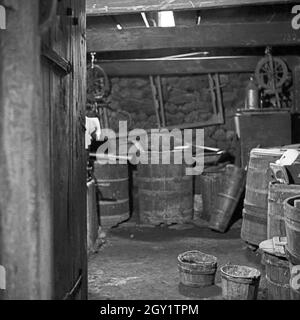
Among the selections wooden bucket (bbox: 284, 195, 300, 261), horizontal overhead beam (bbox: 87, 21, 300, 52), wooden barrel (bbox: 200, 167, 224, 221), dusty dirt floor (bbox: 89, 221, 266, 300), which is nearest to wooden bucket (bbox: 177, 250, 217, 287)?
dusty dirt floor (bbox: 89, 221, 266, 300)

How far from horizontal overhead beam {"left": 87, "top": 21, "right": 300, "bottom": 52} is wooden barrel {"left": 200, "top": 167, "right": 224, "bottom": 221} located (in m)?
2.40

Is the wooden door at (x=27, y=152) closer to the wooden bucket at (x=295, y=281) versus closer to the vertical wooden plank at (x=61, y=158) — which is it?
the vertical wooden plank at (x=61, y=158)

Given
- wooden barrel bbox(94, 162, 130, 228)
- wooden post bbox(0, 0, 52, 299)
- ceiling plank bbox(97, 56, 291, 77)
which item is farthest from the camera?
ceiling plank bbox(97, 56, 291, 77)

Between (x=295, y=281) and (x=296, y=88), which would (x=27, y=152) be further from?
(x=296, y=88)

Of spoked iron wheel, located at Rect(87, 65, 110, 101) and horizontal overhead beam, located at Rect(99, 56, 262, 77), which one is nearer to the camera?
horizontal overhead beam, located at Rect(99, 56, 262, 77)

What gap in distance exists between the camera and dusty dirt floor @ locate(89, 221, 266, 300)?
173 inches

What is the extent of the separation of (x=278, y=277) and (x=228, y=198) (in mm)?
3064

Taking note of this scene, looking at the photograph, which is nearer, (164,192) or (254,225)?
(254,225)

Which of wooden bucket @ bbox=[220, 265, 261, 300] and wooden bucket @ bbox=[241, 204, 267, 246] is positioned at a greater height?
wooden bucket @ bbox=[241, 204, 267, 246]

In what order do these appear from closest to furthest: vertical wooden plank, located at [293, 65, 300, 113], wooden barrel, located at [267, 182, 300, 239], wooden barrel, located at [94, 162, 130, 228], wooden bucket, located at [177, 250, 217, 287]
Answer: wooden bucket, located at [177, 250, 217, 287] → wooden barrel, located at [267, 182, 300, 239] → wooden barrel, located at [94, 162, 130, 228] → vertical wooden plank, located at [293, 65, 300, 113]

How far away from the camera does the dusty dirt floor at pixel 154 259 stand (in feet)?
14.4

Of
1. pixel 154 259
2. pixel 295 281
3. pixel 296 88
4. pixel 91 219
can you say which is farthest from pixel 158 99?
pixel 295 281

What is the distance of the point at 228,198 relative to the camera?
6.78 metres

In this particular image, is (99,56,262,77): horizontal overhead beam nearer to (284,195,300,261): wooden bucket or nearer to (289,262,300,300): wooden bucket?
(284,195,300,261): wooden bucket
